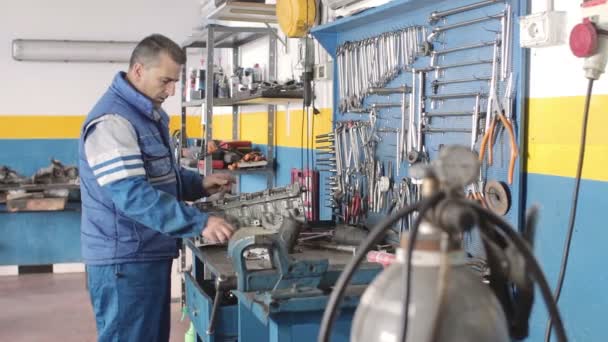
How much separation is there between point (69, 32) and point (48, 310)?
2204 mm

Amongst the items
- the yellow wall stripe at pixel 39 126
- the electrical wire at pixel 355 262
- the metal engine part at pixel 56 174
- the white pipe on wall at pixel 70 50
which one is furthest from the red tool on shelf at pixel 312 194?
the yellow wall stripe at pixel 39 126

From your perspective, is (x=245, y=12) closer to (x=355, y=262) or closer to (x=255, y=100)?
(x=255, y=100)

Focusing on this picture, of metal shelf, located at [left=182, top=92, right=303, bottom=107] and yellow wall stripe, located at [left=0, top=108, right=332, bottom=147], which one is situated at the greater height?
metal shelf, located at [left=182, top=92, right=303, bottom=107]

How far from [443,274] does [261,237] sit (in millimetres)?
975

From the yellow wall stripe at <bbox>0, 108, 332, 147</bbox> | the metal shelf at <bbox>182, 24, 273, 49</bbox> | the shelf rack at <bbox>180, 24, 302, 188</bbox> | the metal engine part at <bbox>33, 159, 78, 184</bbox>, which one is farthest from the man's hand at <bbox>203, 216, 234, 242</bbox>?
the metal engine part at <bbox>33, 159, 78, 184</bbox>

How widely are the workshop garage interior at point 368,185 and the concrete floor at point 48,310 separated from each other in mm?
37

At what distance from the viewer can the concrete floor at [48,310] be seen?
353cm

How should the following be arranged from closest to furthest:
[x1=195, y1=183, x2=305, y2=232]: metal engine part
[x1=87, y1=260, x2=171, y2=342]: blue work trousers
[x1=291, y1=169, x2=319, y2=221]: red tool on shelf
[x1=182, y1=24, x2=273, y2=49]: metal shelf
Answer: [x1=87, y1=260, x2=171, y2=342]: blue work trousers, [x1=195, y1=183, x2=305, y2=232]: metal engine part, [x1=291, y1=169, x2=319, y2=221]: red tool on shelf, [x1=182, y1=24, x2=273, y2=49]: metal shelf

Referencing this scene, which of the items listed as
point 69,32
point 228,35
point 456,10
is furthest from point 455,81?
point 69,32

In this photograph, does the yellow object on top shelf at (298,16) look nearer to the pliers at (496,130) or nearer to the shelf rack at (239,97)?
the shelf rack at (239,97)

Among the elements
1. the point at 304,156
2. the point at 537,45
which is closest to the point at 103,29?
the point at 304,156

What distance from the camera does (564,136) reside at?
1.53 metres

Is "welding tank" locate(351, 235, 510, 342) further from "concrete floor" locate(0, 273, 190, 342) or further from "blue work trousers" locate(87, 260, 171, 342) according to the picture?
"concrete floor" locate(0, 273, 190, 342)

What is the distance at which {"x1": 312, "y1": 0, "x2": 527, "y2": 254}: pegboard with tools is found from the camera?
1.66 metres
